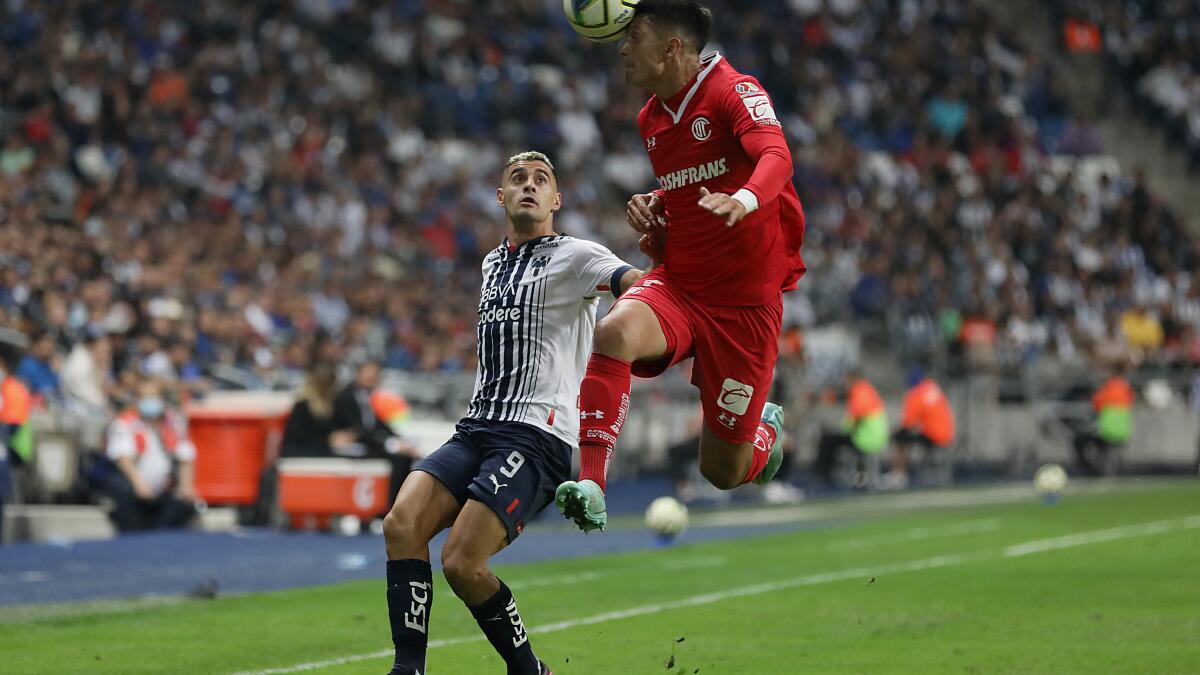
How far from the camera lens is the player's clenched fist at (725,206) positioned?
22.3ft

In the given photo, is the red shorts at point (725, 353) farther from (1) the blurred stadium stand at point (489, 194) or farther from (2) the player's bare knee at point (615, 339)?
(1) the blurred stadium stand at point (489, 194)

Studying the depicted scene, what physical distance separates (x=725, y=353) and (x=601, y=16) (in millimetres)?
1604

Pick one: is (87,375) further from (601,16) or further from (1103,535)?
(601,16)

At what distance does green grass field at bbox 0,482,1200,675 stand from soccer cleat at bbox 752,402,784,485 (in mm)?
975

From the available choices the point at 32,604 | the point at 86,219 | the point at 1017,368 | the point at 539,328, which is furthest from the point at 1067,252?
the point at 539,328

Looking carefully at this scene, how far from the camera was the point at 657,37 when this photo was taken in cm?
765

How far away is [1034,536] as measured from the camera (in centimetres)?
1770

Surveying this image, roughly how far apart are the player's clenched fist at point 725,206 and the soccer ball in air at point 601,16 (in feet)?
3.82

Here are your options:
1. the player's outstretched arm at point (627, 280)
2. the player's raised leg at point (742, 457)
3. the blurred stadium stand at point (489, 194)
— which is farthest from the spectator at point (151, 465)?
the player's outstretched arm at point (627, 280)

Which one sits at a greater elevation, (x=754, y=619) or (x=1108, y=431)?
(x=1108, y=431)

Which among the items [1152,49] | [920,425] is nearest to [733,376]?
[920,425]

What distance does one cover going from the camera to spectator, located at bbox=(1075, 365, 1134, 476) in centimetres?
2748

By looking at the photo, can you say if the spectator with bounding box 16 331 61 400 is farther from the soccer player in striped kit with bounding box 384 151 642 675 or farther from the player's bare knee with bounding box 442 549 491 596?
the player's bare knee with bounding box 442 549 491 596

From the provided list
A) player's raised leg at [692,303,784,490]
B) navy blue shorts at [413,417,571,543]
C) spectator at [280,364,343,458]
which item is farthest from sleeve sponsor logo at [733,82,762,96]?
spectator at [280,364,343,458]
